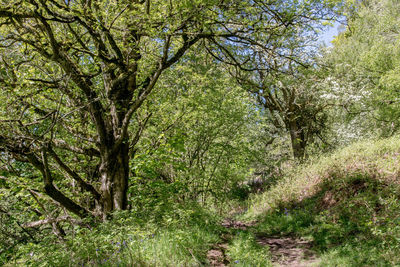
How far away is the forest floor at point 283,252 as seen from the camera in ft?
15.6

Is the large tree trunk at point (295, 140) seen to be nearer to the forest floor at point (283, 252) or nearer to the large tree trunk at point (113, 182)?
the forest floor at point (283, 252)

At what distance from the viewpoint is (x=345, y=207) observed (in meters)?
6.32

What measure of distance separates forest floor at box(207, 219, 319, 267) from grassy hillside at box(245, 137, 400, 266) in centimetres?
24

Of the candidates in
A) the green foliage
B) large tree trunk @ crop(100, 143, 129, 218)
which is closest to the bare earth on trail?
the green foliage

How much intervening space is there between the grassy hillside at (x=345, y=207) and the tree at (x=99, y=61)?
3990 mm

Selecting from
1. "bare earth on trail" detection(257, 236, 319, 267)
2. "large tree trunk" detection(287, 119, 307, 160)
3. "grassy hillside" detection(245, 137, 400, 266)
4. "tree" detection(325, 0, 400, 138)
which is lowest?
"bare earth on trail" detection(257, 236, 319, 267)

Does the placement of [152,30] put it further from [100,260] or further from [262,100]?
[262,100]

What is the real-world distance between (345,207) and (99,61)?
20.9ft

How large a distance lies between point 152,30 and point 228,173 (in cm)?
651

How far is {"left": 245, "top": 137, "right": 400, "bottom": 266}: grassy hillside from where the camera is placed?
4.47m

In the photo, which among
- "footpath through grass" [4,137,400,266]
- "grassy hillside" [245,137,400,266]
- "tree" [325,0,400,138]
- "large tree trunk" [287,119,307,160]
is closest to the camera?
"footpath through grass" [4,137,400,266]

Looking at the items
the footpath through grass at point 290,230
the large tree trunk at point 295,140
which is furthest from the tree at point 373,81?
the footpath through grass at point 290,230

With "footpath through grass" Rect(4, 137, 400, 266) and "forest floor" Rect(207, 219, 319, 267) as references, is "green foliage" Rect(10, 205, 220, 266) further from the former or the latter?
"forest floor" Rect(207, 219, 319, 267)

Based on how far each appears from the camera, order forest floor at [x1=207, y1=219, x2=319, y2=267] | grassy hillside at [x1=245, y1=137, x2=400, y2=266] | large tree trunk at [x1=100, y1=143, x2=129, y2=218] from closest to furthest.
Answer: grassy hillside at [x1=245, y1=137, x2=400, y2=266], forest floor at [x1=207, y1=219, x2=319, y2=267], large tree trunk at [x1=100, y1=143, x2=129, y2=218]
